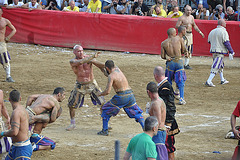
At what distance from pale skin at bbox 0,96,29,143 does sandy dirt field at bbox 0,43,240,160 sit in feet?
4.36

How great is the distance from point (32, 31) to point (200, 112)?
12.0 m

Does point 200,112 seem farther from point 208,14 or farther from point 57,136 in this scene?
point 208,14

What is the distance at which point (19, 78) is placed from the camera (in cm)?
1571

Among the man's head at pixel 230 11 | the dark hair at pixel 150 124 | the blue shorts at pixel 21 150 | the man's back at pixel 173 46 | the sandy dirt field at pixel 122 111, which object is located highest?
the man's head at pixel 230 11

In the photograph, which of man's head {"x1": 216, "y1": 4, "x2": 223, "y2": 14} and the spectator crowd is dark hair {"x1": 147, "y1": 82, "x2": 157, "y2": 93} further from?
man's head {"x1": 216, "y1": 4, "x2": 223, "y2": 14}

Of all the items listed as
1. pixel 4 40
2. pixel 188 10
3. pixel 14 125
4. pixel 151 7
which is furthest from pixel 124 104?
pixel 151 7

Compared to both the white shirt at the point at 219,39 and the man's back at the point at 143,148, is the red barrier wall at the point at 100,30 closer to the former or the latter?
the white shirt at the point at 219,39

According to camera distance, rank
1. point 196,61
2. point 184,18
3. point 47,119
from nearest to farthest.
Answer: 1. point 47,119
2. point 184,18
3. point 196,61

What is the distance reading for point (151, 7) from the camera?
21.2m

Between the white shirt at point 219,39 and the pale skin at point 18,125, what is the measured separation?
8864mm

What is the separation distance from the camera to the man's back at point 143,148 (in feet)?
19.6

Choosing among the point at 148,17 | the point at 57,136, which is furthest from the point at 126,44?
the point at 57,136

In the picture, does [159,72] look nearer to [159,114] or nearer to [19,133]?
[159,114]

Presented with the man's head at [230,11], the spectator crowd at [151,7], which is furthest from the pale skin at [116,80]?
the man's head at [230,11]
